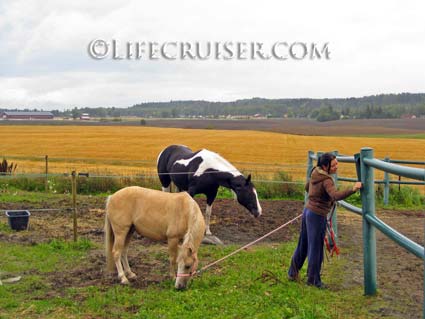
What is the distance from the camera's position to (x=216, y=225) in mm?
10609

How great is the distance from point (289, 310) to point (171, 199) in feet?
7.72

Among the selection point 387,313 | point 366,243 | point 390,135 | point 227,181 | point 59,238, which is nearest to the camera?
point 387,313

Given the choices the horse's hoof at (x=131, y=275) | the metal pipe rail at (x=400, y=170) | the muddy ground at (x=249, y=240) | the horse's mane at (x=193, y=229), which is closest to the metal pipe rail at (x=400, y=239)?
the metal pipe rail at (x=400, y=170)

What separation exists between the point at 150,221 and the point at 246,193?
11.7ft

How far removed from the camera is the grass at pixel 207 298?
15.6 ft

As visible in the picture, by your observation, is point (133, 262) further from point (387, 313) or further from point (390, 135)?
point (390, 135)

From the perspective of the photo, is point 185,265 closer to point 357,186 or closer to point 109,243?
point 109,243

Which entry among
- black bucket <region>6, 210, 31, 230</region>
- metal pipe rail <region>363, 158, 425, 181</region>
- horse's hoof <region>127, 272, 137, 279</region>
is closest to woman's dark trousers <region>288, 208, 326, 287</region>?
metal pipe rail <region>363, 158, 425, 181</region>

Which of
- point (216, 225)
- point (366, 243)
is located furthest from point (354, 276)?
point (216, 225)

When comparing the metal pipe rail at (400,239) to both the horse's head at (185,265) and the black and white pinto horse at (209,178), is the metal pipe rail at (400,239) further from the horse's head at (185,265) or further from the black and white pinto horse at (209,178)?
the black and white pinto horse at (209,178)

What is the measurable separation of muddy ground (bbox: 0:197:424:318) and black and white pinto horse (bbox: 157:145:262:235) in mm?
641

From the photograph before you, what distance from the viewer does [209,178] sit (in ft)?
32.4

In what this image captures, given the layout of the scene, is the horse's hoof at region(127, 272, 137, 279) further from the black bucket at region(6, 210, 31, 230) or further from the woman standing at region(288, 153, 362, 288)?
the black bucket at region(6, 210, 31, 230)

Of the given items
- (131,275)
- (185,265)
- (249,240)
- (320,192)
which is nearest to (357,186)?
(320,192)
